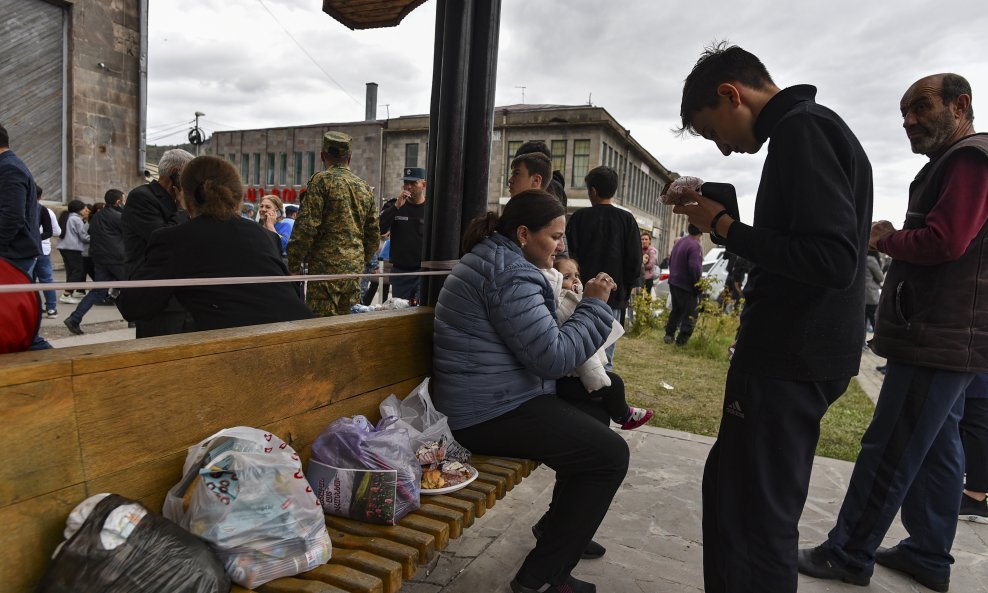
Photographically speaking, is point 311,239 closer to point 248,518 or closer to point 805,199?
point 248,518

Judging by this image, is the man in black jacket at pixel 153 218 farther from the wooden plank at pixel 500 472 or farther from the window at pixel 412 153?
the window at pixel 412 153

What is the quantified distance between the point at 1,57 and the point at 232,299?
11.1m

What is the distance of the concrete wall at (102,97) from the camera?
10.8 meters

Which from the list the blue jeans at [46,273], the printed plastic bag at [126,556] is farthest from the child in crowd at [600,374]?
the blue jeans at [46,273]

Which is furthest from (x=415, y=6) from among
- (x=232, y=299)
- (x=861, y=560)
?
(x=861, y=560)

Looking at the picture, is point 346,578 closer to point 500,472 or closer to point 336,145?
point 500,472

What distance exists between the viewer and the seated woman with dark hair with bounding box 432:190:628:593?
7.36 ft

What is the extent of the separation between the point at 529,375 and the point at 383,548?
91cm

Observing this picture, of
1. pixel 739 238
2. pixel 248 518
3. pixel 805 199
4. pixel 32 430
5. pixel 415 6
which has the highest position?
→ pixel 415 6

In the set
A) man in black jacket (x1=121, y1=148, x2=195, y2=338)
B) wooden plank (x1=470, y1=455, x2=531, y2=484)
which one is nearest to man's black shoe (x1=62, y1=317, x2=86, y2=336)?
man in black jacket (x1=121, y1=148, x2=195, y2=338)

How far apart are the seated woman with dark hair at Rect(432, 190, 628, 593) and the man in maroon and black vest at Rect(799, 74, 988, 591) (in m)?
1.18

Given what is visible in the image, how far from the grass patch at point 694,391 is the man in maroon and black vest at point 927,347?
5.83ft

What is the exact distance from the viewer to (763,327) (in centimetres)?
187

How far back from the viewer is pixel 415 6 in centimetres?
384
